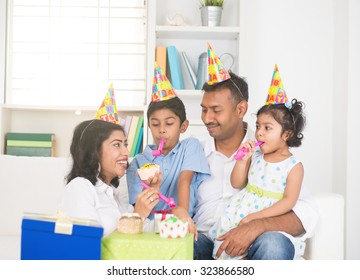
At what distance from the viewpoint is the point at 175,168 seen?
2193 millimetres

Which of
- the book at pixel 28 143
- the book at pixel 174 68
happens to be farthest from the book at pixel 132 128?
the book at pixel 28 143

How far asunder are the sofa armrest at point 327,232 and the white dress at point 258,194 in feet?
0.28

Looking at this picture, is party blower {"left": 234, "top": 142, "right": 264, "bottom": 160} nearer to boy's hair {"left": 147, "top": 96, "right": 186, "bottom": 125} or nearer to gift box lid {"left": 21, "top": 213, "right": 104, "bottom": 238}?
boy's hair {"left": 147, "top": 96, "right": 186, "bottom": 125}

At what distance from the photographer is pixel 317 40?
13.7ft

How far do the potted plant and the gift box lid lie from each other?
267 cm

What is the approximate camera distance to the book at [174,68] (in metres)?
3.88

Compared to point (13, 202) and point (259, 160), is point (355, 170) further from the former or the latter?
point (13, 202)

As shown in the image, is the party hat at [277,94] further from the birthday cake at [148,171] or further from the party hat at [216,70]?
the birthday cake at [148,171]

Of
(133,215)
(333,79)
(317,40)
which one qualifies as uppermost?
(317,40)

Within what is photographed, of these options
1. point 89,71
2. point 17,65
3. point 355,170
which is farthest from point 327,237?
point 17,65

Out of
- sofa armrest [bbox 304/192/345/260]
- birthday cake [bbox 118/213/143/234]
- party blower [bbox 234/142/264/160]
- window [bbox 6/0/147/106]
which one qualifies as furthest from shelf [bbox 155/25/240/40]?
birthday cake [bbox 118/213/143/234]

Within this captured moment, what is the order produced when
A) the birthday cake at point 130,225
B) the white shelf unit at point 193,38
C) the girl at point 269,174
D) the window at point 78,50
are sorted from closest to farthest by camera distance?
1. the birthday cake at point 130,225
2. the girl at point 269,174
3. the white shelf unit at point 193,38
4. the window at point 78,50

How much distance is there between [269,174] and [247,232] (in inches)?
10.0

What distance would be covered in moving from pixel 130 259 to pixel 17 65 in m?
3.07
